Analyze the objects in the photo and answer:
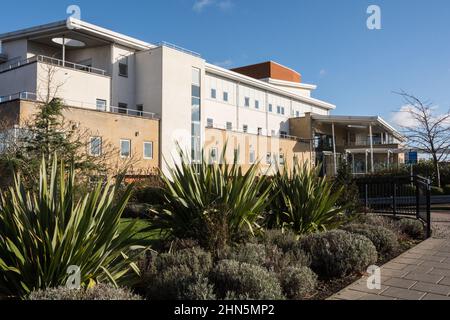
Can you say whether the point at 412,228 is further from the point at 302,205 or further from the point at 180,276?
the point at 180,276

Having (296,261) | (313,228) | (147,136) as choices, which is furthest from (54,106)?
(147,136)

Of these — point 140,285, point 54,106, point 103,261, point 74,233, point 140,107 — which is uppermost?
point 140,107

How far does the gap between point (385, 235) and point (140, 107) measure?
2666 centimetres

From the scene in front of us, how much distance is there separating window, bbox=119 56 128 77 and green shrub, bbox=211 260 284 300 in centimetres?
2843

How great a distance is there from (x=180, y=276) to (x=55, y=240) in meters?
1.37

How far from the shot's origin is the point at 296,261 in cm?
575

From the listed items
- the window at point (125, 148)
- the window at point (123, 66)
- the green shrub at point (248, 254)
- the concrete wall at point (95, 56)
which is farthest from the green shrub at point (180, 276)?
the window at point (123, 66)

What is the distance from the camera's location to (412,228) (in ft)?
32.6

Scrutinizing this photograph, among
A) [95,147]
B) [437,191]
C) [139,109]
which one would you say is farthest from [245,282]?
[139,109]

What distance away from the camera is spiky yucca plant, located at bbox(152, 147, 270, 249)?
642 cm

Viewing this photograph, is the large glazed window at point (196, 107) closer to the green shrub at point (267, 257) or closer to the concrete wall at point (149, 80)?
the concrete wall at point (149, 80)

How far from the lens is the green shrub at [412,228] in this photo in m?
9.86

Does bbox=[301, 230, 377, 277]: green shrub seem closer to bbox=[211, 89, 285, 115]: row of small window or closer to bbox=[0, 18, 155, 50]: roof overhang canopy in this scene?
bbox=[0, 18, 155, 50]: roof overhang canopy
